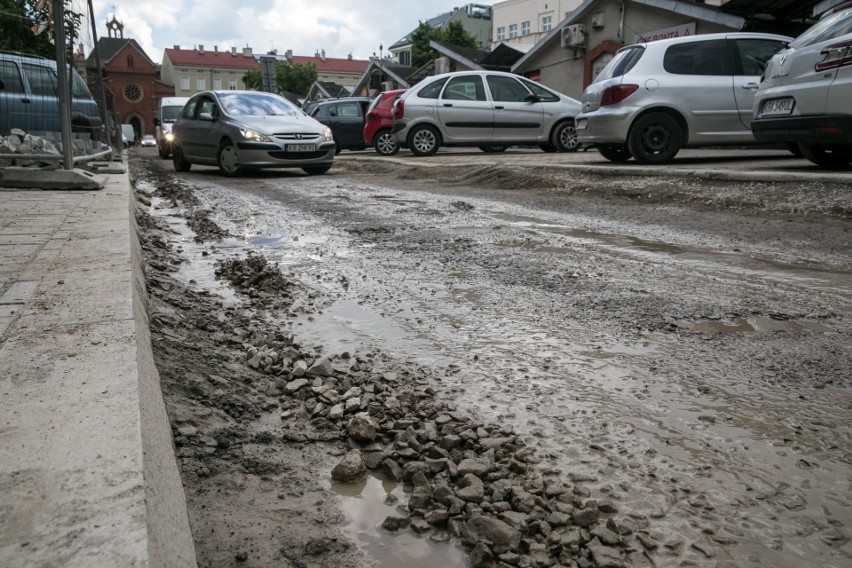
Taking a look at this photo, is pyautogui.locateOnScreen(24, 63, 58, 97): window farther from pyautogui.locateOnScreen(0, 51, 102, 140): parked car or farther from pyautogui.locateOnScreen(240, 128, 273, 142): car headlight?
pyautogui.locateOnScreen(240, 128, 273, 142): car headlight


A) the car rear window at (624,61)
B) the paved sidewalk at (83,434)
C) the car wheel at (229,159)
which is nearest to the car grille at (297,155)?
the car wheel at (229,159)

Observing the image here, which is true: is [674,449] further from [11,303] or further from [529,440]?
[11,303]

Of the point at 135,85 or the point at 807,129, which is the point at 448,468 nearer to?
the point at 807,129

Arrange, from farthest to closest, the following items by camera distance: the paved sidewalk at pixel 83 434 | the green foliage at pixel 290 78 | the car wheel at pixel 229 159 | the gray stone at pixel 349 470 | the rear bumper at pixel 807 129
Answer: the green foliage at pixel 290 78, the car wheel at pixel 229 159, the rear bumper at pixel 807 129, the gray stone at pixel 349 470, the paved sidewalk at pixel 83 434

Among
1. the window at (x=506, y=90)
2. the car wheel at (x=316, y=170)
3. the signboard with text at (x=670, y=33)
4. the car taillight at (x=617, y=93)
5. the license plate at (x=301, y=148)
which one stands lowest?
the car wheel at (x=316, y=170)

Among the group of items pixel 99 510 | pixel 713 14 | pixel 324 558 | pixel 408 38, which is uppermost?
pixel 408 38

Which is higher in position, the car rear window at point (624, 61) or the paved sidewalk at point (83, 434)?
the car rear window at point (624, 61)

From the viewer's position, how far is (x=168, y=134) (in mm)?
19453

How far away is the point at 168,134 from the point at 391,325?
1827cm

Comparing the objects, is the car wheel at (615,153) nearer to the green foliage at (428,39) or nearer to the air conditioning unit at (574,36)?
the air conditioning unit at (574,36)

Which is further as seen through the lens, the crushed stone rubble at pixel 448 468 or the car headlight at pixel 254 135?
the car headlight at pixel 254 135

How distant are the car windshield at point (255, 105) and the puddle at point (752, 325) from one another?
1055 centimetres

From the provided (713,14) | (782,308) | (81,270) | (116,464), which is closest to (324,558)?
(116,464)

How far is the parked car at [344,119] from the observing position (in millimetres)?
20844
